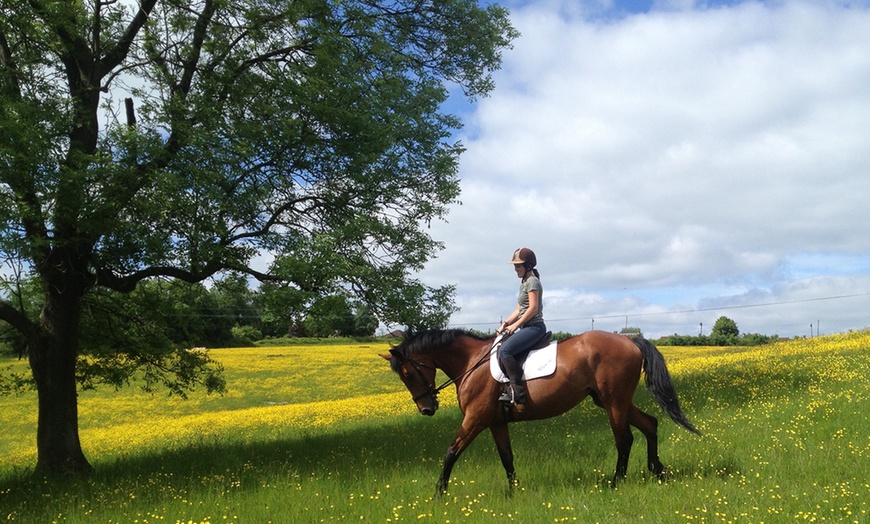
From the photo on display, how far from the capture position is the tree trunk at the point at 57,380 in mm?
11273

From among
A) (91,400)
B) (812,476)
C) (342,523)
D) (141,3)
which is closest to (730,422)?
(812,476)

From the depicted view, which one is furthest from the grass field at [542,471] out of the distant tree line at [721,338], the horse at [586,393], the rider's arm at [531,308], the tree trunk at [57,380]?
the distant tree line at [721,338]

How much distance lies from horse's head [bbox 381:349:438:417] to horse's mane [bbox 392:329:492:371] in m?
0.06

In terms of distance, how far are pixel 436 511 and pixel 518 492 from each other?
1.15 m

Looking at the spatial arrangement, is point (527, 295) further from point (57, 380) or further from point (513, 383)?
point (57, 380)

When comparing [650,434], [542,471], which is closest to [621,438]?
[650,434]

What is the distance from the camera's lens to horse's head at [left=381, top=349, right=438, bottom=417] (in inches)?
321

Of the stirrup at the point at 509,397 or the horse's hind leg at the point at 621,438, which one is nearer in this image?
the horse's hind leg at the point at 621,438

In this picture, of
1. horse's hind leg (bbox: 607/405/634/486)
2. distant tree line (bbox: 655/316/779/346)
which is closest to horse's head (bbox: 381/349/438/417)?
horse's hind leg (bbox: 607/405/634/486)

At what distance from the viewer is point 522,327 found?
7.61 meters

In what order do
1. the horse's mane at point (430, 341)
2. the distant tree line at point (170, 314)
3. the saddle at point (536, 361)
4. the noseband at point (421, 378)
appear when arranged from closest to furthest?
1. the saddle at point (536, 361)
2. the noseband at point (421, 378)
3. the horse's mane at point (430, 341)
4. the distant tree line at point (170, 314)

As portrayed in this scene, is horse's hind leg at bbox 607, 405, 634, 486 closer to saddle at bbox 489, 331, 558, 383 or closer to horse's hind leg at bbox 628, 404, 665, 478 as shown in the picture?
horse's hind leg at bbox 628, 404, 665, 478

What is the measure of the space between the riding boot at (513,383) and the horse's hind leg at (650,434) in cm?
146

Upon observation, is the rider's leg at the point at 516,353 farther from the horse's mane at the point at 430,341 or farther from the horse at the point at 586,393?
the horse's mane at the point at 430,341
